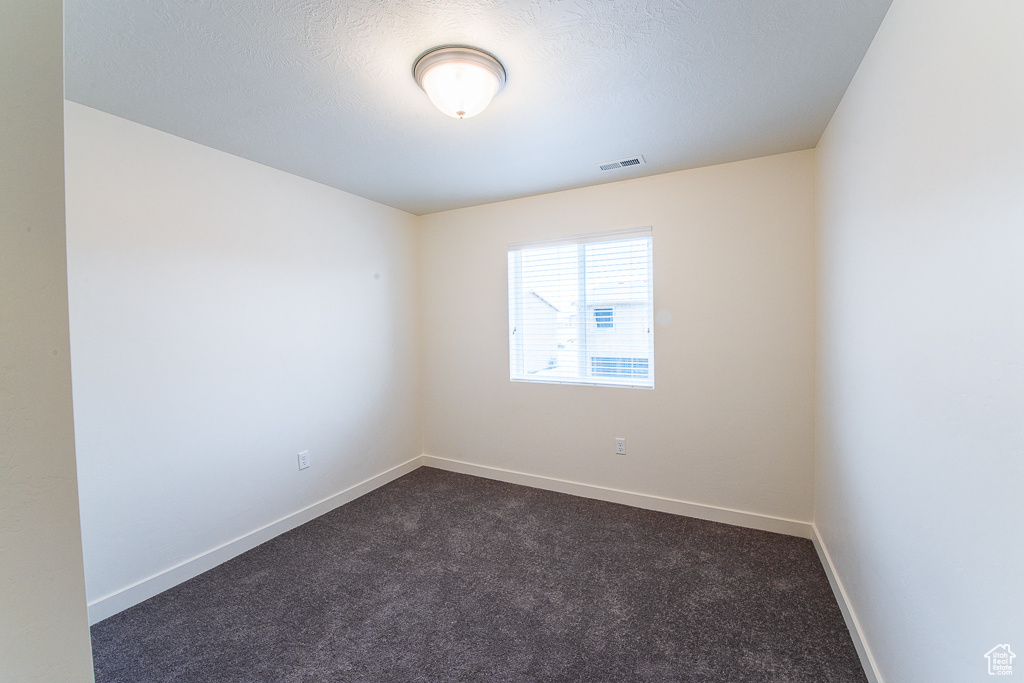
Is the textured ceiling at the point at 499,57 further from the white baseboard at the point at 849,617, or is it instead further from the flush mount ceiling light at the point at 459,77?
the white baseboard at the point at 849,617

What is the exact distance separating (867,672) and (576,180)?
3039 mm

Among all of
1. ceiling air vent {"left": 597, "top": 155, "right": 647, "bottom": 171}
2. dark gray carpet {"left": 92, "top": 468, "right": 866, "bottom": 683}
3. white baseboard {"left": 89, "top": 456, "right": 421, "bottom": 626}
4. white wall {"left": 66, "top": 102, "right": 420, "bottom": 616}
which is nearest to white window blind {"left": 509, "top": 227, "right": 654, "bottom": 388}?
ceiling air vent {"left": 597, "top": 155, "right": 647, "bottom": 171}

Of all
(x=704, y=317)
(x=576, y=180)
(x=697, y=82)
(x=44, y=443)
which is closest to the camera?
(x=44, y=443)

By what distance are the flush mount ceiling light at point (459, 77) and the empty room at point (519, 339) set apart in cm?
2

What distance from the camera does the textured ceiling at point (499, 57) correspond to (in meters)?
1.43

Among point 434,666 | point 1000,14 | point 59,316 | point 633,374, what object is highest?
point 1000,14

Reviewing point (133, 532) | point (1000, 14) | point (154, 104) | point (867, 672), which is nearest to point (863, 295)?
point (1000, 14)

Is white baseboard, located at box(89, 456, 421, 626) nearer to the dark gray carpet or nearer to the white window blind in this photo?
the dark gray carpet

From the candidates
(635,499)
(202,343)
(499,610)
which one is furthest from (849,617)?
(202,343)

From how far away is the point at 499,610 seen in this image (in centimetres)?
204

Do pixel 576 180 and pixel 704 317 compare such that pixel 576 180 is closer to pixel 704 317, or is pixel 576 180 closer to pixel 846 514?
pixel 704 317

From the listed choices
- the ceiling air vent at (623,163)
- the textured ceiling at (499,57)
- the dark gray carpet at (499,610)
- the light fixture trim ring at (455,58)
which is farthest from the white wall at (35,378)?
the ceiling air vent at (623,163)

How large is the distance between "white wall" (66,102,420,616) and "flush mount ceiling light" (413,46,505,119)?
1613 mm

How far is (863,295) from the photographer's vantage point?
1.73 metres
